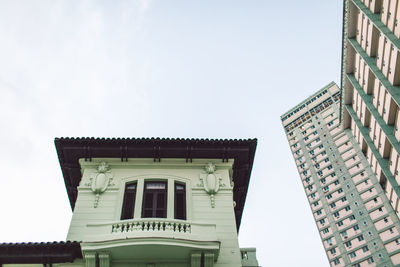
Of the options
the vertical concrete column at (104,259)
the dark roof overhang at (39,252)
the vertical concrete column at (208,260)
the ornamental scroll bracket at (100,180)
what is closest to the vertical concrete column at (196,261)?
the vertical concrete column at (208,260)

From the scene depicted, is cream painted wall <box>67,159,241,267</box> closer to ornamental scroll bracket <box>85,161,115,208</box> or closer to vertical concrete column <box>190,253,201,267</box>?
ornamental scroll bracket <box>85,161,115,208</box>

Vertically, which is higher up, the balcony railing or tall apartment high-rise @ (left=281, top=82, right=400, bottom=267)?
tall apartment high-rise @ (left=281, top=82, right=400, bottom=267)

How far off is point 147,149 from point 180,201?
10.2ft

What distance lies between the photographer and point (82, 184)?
52.5ft

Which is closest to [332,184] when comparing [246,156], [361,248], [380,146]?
[361,248]

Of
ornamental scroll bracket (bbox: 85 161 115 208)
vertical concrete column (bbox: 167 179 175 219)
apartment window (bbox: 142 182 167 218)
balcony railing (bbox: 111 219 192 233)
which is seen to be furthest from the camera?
ornamental scroll bracket (bbox: 85 161 115 208)

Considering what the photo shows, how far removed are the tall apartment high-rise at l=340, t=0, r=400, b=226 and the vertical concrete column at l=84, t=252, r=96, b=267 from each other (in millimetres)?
19551

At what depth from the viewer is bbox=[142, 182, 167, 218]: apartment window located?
15.0 m

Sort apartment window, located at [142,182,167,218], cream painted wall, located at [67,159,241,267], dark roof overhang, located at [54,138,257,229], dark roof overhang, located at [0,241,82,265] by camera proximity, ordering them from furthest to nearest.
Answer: dark roof overhang, located at [54,138,257,229] < apartment window, located at [142,182,167,218] < cream painted wall, located at [67,159,241,267] < dark roof overhang, located at [0,241,82,265]

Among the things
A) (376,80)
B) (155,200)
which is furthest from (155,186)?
(376,80)

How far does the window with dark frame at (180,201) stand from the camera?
1507 centimetres

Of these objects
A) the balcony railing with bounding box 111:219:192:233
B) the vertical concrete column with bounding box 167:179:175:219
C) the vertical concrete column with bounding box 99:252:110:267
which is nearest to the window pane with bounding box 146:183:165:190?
the vertical concrete column with bounding box 167:179:175:219

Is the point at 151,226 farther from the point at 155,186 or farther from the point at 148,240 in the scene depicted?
the point at 155,186

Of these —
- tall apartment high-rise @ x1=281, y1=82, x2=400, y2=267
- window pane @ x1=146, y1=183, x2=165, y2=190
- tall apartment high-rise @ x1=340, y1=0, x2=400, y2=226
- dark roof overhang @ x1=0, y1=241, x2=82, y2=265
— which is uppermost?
tall apartment high-rise @ x1=281, y1=82, x2=400, y2=267
